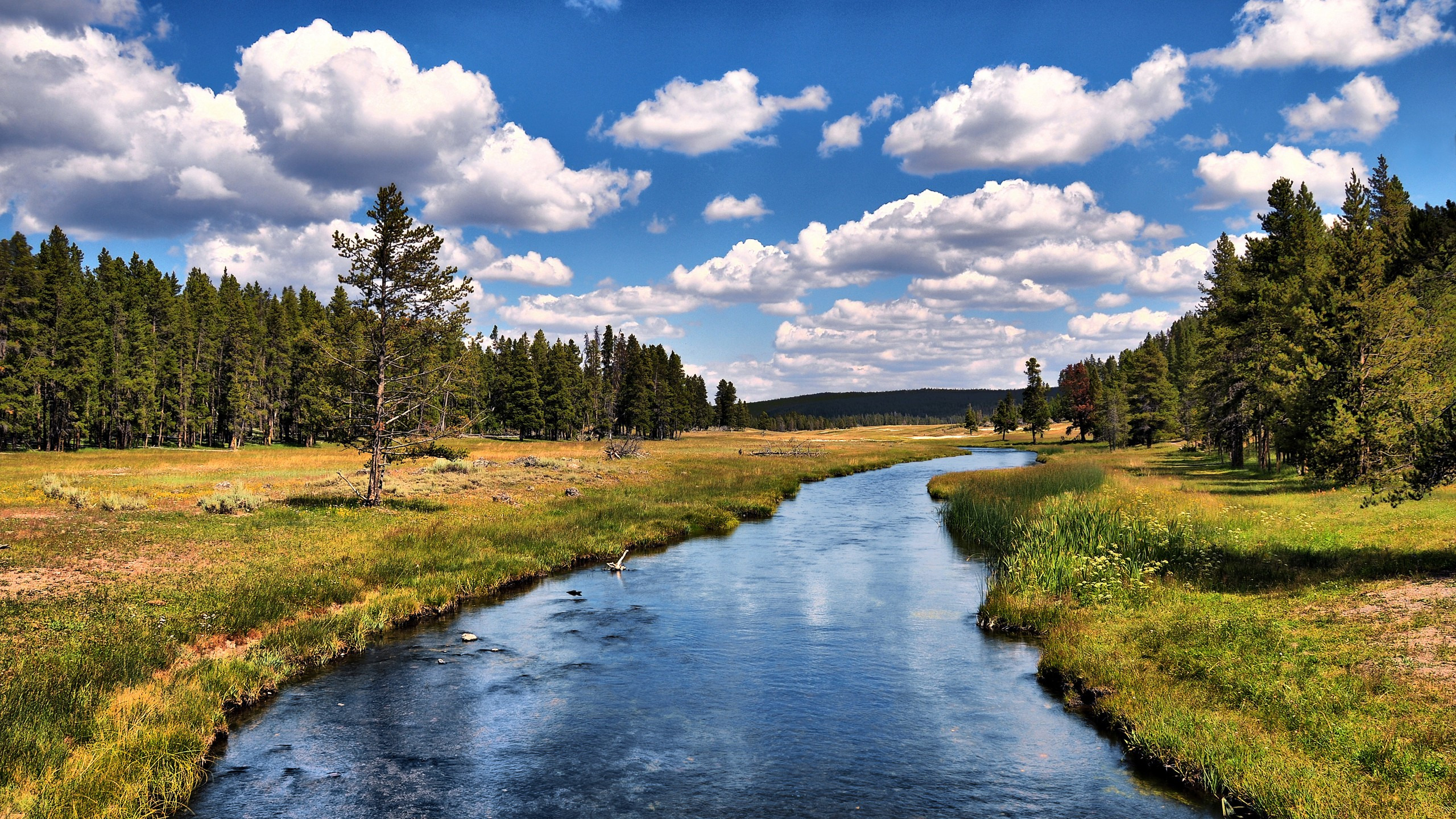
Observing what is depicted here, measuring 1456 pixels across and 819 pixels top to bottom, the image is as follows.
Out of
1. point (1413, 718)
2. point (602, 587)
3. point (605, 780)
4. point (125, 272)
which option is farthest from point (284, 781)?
point (125, 272)

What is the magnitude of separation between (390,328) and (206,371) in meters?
77.3

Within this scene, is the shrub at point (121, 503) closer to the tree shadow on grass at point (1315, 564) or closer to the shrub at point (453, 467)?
the shrub at point (453, 467)

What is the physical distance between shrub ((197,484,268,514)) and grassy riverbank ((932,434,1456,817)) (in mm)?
27963

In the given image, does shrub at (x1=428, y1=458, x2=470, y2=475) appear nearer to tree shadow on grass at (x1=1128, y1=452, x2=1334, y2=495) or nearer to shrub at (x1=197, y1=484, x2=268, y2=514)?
shrub at (x1=197, y1=484, x2=268, y2=514)

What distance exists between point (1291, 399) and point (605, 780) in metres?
24.2

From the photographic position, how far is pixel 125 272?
3639 inches

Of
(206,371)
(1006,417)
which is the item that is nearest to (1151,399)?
(1006,417)

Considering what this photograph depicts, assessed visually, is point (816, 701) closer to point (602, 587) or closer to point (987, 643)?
point (987, 643)

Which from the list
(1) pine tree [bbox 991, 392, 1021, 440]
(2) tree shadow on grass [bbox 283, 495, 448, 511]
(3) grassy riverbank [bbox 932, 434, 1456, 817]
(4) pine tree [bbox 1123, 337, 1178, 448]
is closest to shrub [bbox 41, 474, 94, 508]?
(2) tree shadow on grass [bbox 283, 495, 448, 511]

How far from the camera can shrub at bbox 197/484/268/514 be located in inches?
1147

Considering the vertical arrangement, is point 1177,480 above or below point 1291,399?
below

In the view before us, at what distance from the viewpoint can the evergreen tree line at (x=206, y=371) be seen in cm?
6594

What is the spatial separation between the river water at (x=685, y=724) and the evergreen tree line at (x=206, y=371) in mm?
16929

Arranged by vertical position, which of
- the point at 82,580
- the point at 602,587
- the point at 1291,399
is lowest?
the point at 602,587
